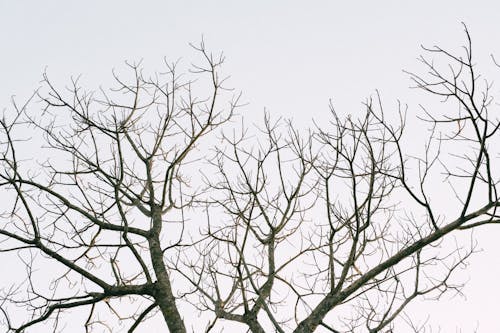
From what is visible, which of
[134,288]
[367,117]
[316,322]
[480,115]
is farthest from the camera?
[134,288]

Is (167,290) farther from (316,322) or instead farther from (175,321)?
(316,322)

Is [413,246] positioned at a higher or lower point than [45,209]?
lower

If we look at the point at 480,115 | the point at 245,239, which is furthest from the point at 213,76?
the point at 480,115

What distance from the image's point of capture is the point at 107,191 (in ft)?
23.0

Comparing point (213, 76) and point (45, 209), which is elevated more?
point (213, 76)

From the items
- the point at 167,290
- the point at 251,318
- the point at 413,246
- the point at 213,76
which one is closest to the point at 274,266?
the point at 251,318

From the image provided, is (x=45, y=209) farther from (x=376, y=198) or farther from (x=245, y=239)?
(x=376, y=198)

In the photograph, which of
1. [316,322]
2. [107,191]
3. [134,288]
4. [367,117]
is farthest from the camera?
[107,191]

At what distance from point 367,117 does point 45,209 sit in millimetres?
3518

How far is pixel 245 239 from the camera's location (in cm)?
604

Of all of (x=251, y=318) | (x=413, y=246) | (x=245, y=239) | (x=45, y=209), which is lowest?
(x=413, y=246)

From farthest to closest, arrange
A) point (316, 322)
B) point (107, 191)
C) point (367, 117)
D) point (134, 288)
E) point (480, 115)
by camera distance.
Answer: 1. point (107, 191)
2. point (134, 288)
3. point (316, 322)
4. point (367, 117)
5. point (480, 115)

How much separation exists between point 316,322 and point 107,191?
271 centimetres

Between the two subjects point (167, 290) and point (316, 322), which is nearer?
point (316, 322)
